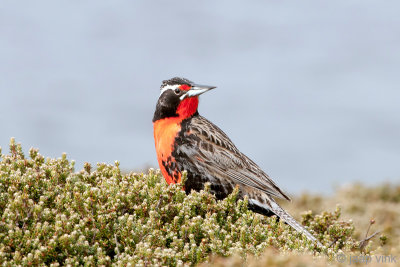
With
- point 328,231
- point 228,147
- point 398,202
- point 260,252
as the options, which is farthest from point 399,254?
point 398,202

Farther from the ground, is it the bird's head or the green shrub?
the bird's head

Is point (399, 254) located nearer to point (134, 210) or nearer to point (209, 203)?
point (209, 203)

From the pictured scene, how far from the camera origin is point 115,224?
7492 mm

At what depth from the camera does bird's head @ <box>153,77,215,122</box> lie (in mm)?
9648

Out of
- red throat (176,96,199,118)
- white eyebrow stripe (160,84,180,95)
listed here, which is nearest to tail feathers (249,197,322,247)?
red throat (176,96,199,118)

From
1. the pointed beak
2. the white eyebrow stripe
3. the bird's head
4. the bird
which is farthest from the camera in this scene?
the white eyebrow stripe

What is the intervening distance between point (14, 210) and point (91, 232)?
1013 mm

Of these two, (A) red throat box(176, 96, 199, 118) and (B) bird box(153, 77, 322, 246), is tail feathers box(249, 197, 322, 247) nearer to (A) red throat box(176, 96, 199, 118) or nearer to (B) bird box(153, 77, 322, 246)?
(B) bird box(153, 77, 322, 246)

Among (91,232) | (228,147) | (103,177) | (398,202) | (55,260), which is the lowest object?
(55,260)

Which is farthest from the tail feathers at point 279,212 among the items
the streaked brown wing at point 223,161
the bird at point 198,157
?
the streaked brown wing at point 223,161

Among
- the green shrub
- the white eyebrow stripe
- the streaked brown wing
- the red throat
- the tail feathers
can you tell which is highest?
the white eyebrow stripe

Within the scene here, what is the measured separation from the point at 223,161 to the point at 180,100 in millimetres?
1235

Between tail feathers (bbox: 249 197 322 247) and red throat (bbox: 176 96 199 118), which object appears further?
red throat (bbox: 176 96 199 118)

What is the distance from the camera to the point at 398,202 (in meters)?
18.4
